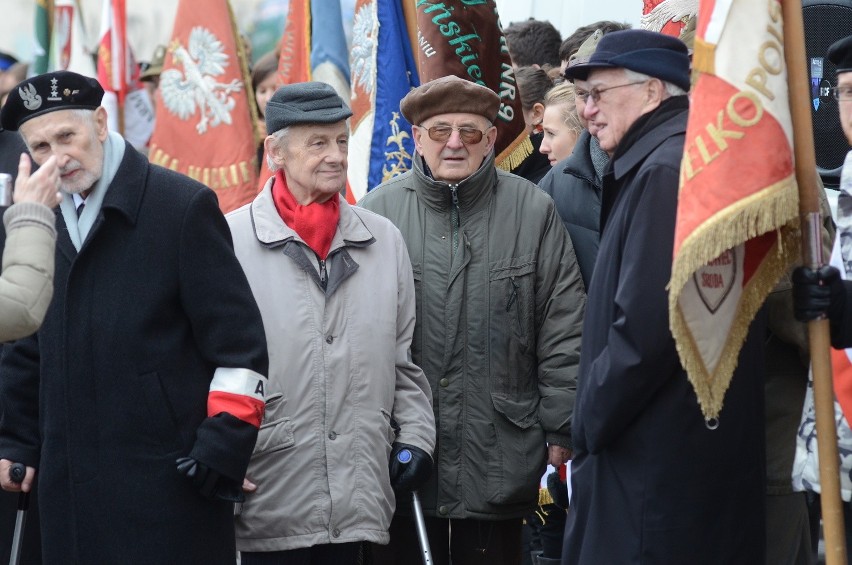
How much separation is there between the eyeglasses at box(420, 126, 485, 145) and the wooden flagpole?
1592 millimetres

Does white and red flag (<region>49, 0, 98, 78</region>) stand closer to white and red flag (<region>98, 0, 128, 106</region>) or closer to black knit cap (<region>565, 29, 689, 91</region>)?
white and red flag (<region>98, 0, 128, 106</region>)

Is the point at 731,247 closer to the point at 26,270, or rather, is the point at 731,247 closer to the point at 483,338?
the point at 483,338

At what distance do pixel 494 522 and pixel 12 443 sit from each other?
1710 mm

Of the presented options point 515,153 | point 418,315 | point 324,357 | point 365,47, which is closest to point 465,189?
point 418,315

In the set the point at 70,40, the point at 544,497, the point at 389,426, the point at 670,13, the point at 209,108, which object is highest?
the point at 70,40

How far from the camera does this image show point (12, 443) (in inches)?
161

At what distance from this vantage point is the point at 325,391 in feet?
14.1

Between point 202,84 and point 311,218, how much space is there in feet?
12.3

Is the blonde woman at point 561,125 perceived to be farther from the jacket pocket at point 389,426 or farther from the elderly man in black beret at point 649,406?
the elderly man in black beret at point 649,406

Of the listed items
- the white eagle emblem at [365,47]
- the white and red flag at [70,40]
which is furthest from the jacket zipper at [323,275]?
the white and red flag at [70,40]

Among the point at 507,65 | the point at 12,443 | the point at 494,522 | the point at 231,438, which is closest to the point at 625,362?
the point at 231,438

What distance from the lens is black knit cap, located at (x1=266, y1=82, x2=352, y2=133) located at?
4.52 m

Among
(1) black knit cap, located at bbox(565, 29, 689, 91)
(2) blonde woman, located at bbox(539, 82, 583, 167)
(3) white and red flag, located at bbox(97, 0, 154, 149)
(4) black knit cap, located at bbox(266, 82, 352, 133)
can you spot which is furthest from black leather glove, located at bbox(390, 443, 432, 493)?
(3) white and red flag, located at bbox(97, 0, 154, 149)

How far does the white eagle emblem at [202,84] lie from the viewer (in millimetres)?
7922
